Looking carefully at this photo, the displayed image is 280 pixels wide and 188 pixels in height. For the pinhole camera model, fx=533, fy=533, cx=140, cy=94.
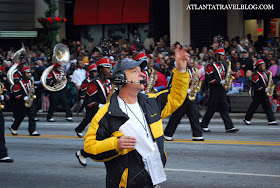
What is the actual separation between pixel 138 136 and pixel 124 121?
28 centimetres

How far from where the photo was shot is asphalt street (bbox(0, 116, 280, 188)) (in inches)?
336

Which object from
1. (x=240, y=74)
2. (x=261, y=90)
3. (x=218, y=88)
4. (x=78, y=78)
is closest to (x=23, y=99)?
(x=218, y=88)

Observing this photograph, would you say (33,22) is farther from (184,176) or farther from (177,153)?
(184,176)

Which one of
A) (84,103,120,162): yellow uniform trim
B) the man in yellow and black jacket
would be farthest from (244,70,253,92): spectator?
(84,103,120,162): yellow uniform trim

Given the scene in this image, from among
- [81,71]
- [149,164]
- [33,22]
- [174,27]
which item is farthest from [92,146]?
[33,22]

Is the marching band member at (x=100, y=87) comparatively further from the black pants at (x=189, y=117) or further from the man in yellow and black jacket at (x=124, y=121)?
the man in yellow and black jacket at (x=124, y=121)

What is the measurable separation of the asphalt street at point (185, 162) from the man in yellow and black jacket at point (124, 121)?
3.59 metres

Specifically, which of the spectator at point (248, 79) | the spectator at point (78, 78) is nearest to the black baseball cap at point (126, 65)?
the spectator at point (248, 79)

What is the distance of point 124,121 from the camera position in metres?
4.62

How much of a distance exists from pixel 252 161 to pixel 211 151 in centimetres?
132

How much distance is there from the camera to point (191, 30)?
2531 cm

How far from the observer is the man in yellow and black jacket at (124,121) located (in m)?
4.60

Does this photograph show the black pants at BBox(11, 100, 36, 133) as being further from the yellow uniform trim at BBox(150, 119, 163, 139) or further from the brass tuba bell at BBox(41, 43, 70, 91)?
the yellow uniform trim at BBox(150, 119, 163, 139)

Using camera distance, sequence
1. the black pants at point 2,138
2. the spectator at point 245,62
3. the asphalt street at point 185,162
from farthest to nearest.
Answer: the spectator at point 245,62
the black pants at point 2,138
the asphalt street at point 185,162
